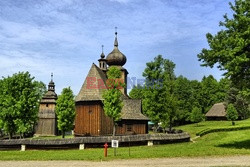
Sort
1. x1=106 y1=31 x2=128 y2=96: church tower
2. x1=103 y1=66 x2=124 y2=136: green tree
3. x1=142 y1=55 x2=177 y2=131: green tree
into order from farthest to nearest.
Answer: x1=106 y1=31 x2=128 y2=96: church tower → x1=142 y1=55 x2=177 y2=131: green tree → x1=103 y1=66 x2=124 y2=136: green tree

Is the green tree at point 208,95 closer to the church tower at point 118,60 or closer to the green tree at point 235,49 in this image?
the church tower at point 118,60

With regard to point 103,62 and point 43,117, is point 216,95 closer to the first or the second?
point 103,62

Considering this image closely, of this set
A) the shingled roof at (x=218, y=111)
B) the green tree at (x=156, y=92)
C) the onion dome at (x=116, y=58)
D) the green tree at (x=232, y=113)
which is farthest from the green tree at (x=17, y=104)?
the shingled roof at (x=218, y=111)

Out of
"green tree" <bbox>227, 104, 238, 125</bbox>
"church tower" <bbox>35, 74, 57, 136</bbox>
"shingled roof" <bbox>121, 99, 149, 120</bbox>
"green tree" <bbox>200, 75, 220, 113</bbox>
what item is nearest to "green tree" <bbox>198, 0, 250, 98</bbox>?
"shingled roof" <bbox>121, 99, 149, 120</bbox>

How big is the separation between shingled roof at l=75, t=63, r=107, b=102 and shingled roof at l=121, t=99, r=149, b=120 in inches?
197

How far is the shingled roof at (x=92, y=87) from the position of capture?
39719mm

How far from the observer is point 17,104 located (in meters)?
35.2

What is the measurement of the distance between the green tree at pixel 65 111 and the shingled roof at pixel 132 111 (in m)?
8.39

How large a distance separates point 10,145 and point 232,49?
87.1 feet

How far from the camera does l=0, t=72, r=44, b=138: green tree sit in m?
35.3

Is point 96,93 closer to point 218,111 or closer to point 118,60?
point 118,60

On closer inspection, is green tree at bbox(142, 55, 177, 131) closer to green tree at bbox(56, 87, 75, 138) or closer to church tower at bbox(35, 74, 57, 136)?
green tree at bbox(56, 87, 75, 138)

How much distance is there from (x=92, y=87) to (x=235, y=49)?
24.5m

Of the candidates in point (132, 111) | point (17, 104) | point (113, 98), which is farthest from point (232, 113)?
point (17, 104)
